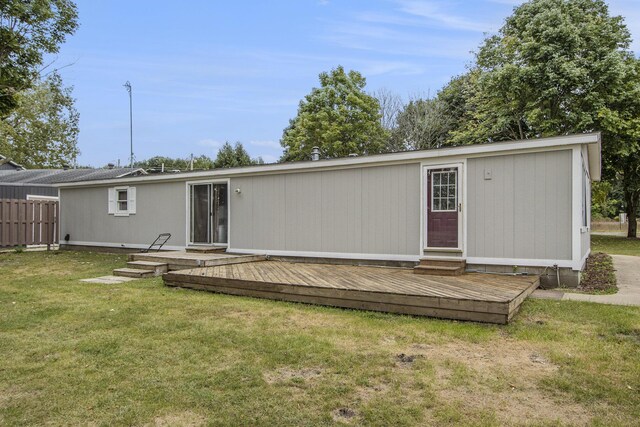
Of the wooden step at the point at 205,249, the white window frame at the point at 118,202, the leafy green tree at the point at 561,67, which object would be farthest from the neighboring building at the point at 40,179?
the leafy green tree at the point at 561,67

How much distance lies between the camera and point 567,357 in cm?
345

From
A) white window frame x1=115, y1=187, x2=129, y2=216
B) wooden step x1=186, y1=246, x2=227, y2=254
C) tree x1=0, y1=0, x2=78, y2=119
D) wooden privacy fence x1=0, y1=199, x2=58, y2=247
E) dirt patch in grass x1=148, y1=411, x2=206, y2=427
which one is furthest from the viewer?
wooden privacy fence x1=0, y1=199, x2=58, y2=247

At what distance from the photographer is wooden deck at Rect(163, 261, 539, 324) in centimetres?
459

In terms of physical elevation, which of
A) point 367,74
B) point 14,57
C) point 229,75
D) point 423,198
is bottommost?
point 423,198

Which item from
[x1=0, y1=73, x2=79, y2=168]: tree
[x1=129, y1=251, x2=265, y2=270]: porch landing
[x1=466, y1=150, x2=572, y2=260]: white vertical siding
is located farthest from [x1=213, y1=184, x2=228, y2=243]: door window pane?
[x1=0, y1=73, x2=79, y2=168]: tree

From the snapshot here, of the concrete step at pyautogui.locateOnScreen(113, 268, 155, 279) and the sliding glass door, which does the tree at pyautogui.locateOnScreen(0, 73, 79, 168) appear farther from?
the concrete step at pyautogui.locateOnScreen(113, 268, 155, 279)

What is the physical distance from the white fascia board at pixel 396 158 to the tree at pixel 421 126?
16.5 m

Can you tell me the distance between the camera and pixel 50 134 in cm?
3259

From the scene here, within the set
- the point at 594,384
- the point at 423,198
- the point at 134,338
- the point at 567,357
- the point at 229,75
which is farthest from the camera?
the point at 229,75

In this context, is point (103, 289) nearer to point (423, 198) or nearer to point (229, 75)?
point (423, 198)

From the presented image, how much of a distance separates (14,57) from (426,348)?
46.5 ft

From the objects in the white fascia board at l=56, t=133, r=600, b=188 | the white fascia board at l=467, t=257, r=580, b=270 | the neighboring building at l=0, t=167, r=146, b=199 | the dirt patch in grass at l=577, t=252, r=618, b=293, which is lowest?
the dirt patch in grass at l=577, t=252, r=618, b=293

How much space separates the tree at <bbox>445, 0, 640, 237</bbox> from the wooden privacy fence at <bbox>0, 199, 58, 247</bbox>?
16.5 m

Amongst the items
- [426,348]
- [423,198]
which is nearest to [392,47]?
[423,198]
